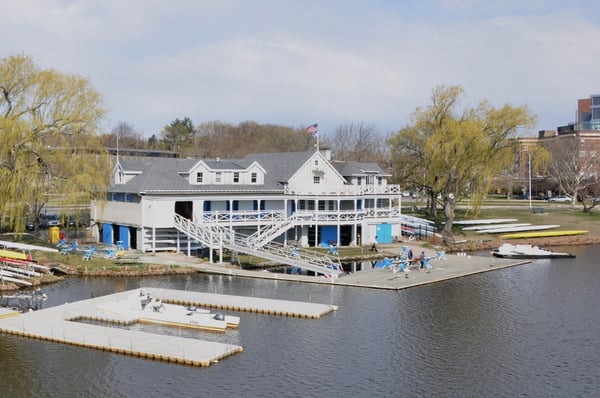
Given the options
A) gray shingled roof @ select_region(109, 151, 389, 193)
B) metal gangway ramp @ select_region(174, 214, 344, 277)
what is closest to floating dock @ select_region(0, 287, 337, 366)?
metal gangway ramp @ select_region(174, 214, 344, 277)

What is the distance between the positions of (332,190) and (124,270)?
2152cm

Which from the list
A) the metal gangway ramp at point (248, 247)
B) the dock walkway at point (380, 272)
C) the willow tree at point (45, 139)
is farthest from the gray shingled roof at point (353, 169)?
the willow tree at point (45, 139)

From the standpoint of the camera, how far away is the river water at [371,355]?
2167 centimetres

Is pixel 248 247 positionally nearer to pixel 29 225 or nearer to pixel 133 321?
pixel 133 321

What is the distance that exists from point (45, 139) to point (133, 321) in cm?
2009

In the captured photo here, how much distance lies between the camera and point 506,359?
2498 cm

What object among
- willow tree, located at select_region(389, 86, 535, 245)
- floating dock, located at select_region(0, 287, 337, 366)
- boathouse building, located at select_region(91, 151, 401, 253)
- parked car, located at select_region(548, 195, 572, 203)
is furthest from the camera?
parked car, located at select_region(548, 195, 572, 203)

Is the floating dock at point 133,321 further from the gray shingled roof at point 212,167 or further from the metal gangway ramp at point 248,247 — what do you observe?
the gray shingled roof at point 212,167

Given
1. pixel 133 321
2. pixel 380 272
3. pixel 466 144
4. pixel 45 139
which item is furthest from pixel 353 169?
pixel 133 321

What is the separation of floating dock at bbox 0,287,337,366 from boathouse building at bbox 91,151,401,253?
38.5 ft

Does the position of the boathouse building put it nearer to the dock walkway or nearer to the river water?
the dock walkway

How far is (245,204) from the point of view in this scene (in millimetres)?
52438

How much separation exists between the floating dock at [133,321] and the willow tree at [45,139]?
509 inches

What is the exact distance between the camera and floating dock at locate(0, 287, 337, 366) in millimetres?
24500
